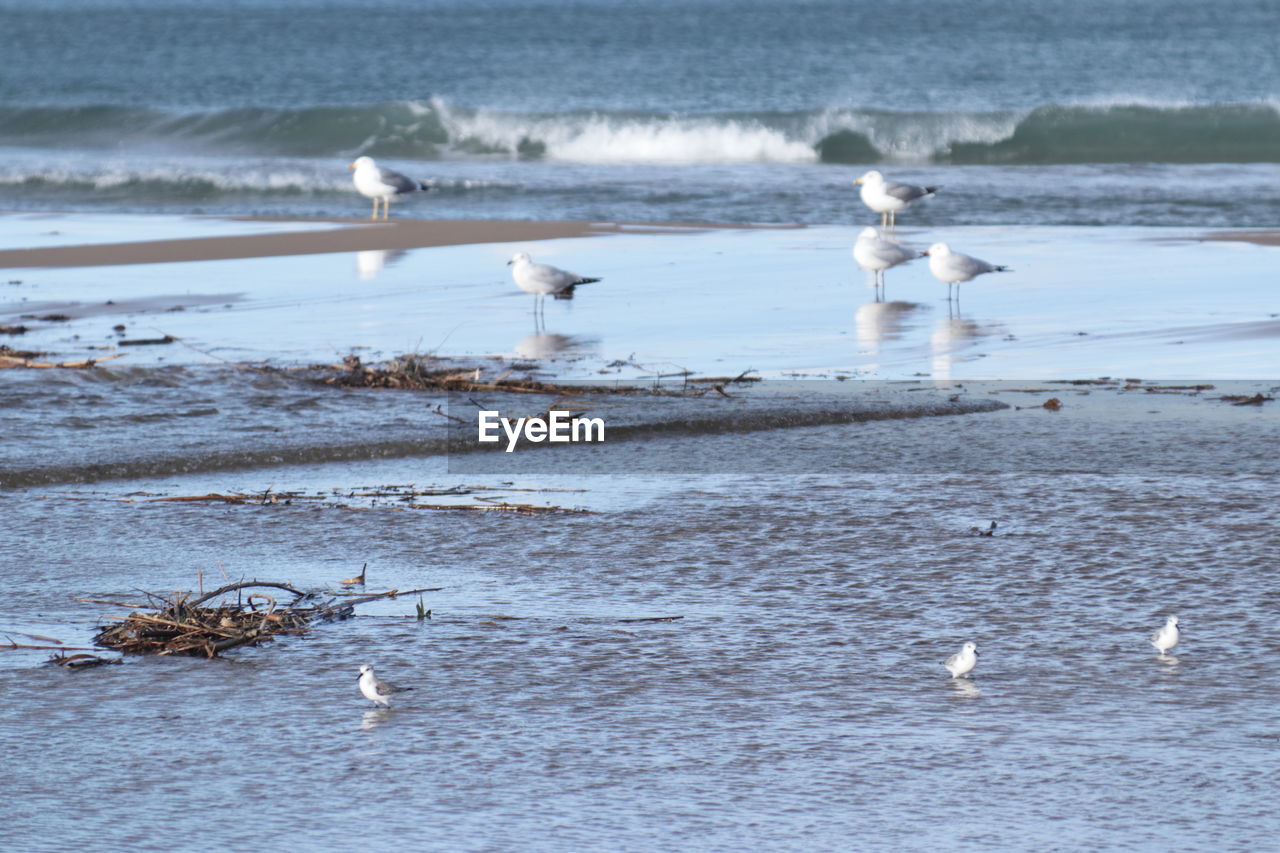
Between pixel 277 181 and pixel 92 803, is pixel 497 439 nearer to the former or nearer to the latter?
pixel 92 803

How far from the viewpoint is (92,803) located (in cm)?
348

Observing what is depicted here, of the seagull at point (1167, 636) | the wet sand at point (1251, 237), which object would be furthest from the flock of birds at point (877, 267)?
the seagull at point (1167, 636)

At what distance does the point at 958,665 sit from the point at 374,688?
133 centimetres

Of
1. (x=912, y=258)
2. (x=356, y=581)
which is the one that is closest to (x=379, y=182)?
(x=912, y=258)

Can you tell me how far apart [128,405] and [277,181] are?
1828cm

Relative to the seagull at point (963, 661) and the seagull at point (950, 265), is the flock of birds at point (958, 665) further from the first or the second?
the seagull at point (950, 265)

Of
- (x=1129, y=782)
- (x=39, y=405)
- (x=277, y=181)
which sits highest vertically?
(x=277, y=181)

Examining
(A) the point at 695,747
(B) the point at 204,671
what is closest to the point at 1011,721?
(A) the point at 695,747

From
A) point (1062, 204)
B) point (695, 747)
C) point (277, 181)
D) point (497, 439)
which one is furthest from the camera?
point (277, 181)

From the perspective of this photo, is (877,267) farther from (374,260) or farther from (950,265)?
(374,260)

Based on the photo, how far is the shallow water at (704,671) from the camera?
3.42 m

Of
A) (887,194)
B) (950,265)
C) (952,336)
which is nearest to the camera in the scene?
(952,336)

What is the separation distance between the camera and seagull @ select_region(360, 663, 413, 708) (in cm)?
398

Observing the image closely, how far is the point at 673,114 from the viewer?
Answer: 3700 cm
